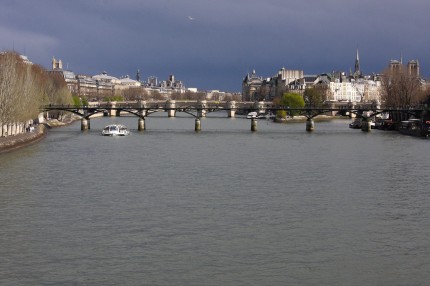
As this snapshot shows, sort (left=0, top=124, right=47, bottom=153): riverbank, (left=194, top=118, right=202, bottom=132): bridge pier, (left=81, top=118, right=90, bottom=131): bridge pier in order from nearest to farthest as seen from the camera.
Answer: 1. (left=0, top=124, right=47, bottom=153): riverbank
2. (left=194, top=118, right=202, bottom=132): bridge pier
3. (left=81, top=118, right=90, bottom=131): bridge pier

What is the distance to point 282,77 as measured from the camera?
178375 millimetres

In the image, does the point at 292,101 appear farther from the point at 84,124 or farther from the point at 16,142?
the point at 16,142

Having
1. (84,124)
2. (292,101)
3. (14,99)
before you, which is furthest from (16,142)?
(292,101)

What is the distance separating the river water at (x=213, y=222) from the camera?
14.0 meters

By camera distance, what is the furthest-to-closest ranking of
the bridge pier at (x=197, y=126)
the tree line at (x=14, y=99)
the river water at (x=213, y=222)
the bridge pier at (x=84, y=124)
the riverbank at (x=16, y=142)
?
the bridge pier at (x=84, y=124)
the bridge pier at (x=197, y=126)
the tree line at (x=14, y=99)
the riverbank at (x=16, y=142)
the river water at (x=213, y=222)

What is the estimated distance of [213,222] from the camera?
60.1 ft

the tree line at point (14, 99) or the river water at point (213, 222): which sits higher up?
the tree line at point (14, 99)

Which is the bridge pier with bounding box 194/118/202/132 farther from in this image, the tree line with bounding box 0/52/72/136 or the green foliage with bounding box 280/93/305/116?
the green foliage with bounding box 280/93/305/116

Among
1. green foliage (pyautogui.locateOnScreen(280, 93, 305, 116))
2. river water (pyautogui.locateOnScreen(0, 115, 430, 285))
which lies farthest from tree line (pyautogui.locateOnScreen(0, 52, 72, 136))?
green foliage (pyautogui.locateOnScreen(280, 93, 305, 116))

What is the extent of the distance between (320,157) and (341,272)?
23334mm

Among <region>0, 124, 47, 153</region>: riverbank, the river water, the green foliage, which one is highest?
the green foliage

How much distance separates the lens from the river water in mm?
13992

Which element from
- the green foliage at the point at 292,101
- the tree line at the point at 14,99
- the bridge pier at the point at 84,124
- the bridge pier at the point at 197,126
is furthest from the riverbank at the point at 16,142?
the green foliage at the point at 292,101

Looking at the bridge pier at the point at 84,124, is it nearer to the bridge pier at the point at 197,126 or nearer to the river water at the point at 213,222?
the bridge pier at the point at 197,126
